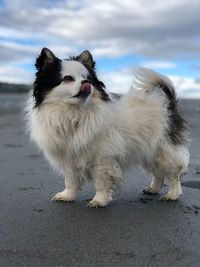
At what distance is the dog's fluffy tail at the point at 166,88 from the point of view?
574cm

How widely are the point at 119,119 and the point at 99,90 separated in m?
0.39

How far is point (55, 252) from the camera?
137 inches

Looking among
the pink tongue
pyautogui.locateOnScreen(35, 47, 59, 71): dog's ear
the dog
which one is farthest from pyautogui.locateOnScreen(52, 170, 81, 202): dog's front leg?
pyautogui.locateOnScreen(35, 47, 59, 71): dog's ear

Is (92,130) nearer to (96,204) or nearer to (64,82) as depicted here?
(64,82)

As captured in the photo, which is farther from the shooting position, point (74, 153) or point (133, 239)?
point (74, 153)

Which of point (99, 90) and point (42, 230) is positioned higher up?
point (99, 90)

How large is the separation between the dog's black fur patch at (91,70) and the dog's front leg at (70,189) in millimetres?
850

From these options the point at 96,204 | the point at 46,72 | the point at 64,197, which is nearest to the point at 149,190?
the point at 96,204

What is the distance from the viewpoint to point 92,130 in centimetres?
508

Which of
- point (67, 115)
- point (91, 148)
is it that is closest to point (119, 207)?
point (91, 148)

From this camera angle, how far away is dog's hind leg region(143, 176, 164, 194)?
571cm

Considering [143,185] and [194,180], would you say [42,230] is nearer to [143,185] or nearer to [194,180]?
[143,185]

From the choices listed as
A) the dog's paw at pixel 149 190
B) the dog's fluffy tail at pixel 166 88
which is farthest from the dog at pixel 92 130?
the dog's paw at pixel 149 190

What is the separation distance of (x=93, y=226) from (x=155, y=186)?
5.47 ft
